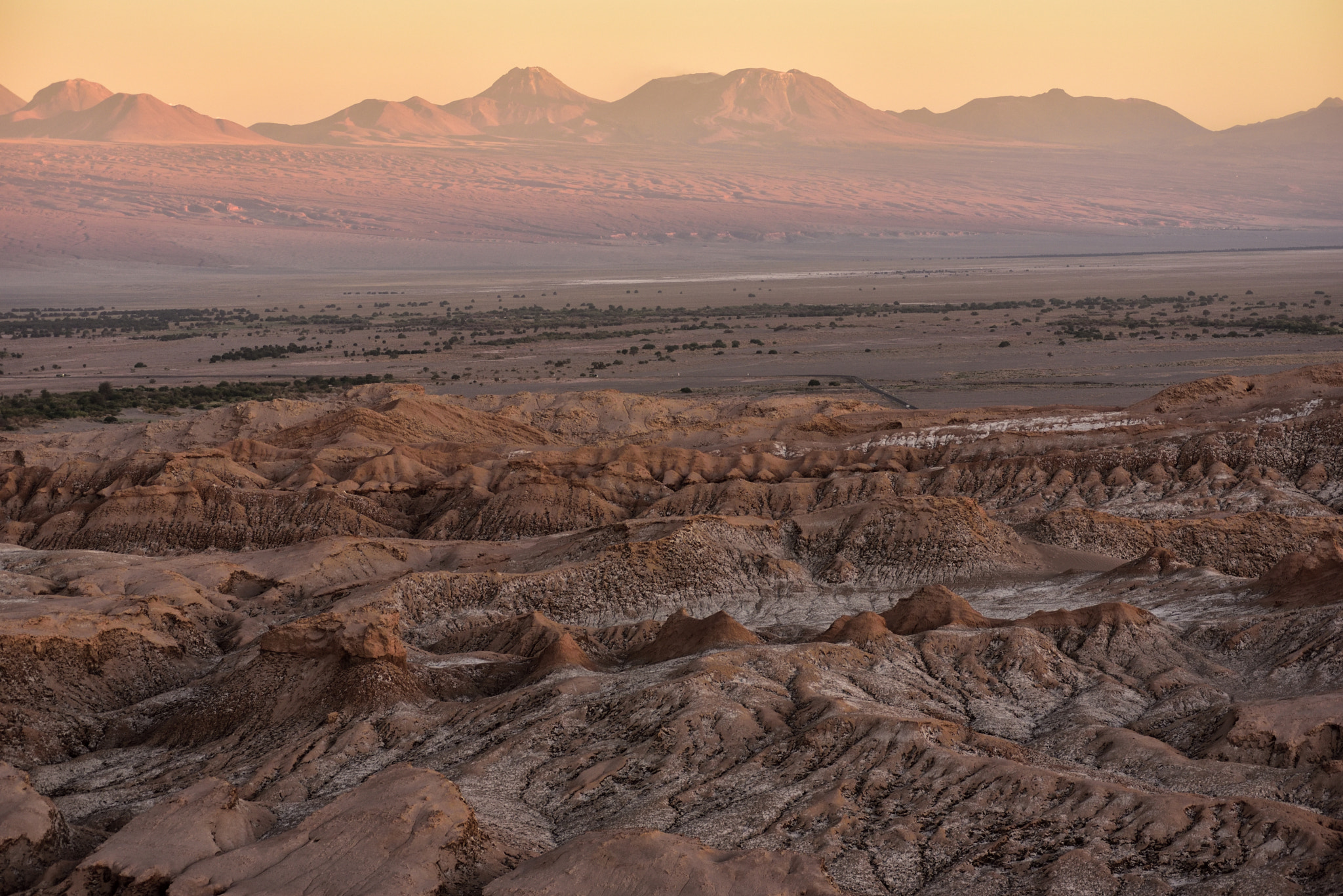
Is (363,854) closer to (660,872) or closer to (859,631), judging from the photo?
(660,872)

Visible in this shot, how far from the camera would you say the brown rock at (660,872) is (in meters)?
14.1

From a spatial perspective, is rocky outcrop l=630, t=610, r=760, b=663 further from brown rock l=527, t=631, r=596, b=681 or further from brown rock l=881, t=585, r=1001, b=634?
brown rock l=881, t=585, r=1001, b=634

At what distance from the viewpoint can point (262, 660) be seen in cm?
2402

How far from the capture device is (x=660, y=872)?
1433 cm

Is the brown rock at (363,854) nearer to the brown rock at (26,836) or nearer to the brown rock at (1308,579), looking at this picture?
the brown rock at (26,836)

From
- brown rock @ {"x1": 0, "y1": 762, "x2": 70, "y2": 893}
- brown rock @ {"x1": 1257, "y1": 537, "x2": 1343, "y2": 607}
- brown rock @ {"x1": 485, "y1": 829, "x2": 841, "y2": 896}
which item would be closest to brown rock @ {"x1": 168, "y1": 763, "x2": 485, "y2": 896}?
brown rock @ {"x1": 485, "y1": 829, "x2": 841, "y2": 896}

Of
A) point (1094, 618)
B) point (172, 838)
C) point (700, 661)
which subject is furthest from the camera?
point (1094, 618)

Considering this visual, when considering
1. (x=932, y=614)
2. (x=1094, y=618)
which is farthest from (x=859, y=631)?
(x=1094, y=618)

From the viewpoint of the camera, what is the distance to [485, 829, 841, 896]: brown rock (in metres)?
14.1

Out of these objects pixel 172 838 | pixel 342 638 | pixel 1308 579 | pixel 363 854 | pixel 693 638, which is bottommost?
pixel 693 638

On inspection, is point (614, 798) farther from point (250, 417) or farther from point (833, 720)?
point (250, 417)

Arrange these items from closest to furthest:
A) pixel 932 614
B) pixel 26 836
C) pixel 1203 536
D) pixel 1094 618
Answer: pixel 26 836 < pixel 1094 618 < pixel 932 614 < pixel 1203 536

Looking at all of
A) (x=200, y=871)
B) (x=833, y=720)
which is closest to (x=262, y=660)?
(x=200, y=871)

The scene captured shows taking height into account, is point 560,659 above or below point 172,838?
below
